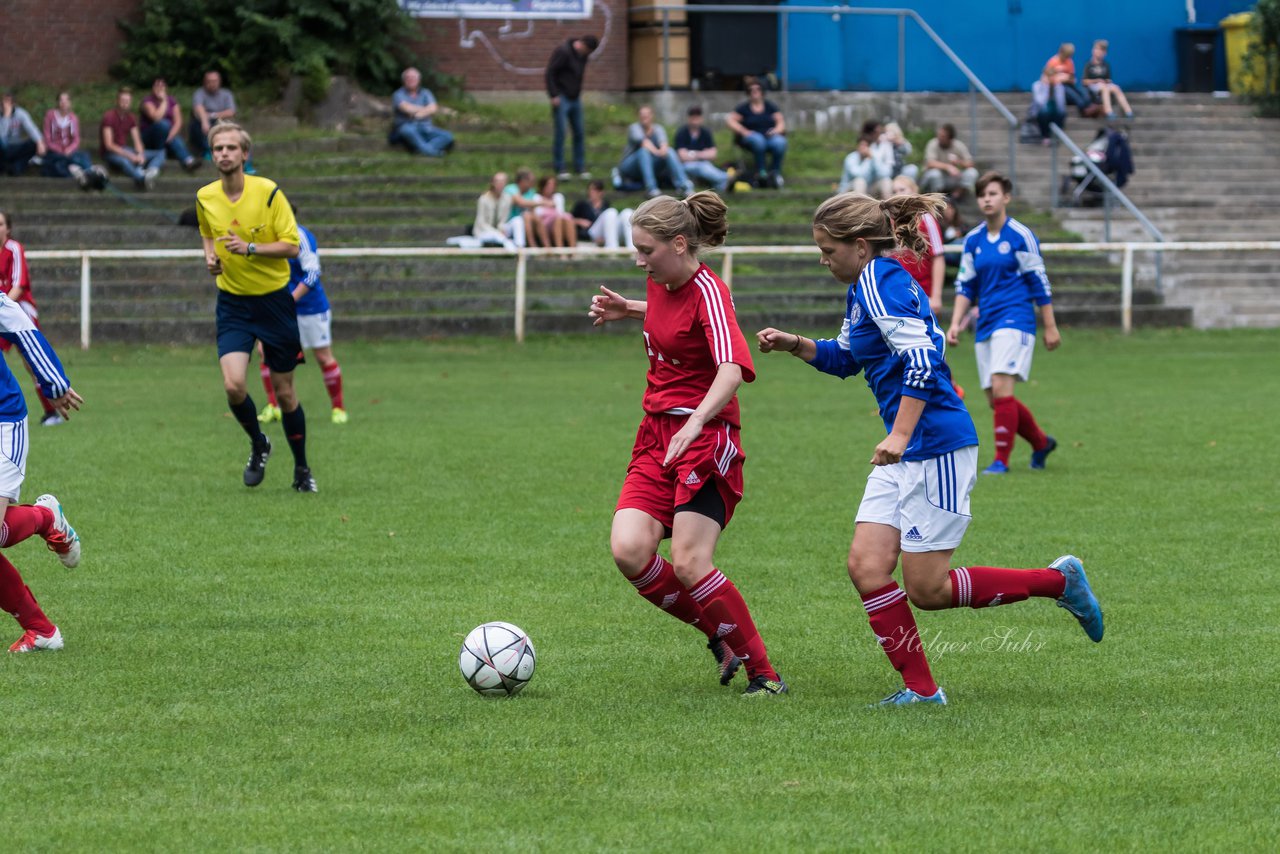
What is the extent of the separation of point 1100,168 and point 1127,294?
4.42m

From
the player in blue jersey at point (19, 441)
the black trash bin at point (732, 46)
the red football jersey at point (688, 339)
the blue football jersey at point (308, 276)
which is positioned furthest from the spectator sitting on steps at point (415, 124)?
the red football jersey at point (688, 339)

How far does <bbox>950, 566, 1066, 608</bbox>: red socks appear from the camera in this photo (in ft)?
18.6

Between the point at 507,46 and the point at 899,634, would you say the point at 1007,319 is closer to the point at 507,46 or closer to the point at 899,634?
the point at 899,634

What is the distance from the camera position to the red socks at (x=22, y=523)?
6539 millimetres

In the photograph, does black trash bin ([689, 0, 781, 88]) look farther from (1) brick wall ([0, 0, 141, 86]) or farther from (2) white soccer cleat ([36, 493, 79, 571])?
(2) white soccer cleat ([36, 493, 79, 571])

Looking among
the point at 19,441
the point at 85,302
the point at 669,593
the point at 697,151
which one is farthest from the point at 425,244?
the point at 669,593

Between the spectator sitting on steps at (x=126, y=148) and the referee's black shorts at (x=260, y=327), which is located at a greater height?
the spectator sitting on steps at (x=126, y=148)

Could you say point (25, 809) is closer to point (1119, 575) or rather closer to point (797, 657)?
point (797, 657)

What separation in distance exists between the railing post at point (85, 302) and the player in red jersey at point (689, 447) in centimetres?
1523

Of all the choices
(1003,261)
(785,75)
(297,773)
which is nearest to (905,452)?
(297,773)

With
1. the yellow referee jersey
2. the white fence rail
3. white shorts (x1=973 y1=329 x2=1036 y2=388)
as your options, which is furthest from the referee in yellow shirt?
the white fence rail

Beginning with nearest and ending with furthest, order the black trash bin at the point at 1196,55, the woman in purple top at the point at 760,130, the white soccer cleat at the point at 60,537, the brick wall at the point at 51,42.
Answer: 1. the white soccer cleat at the point at 60,537
2. the woman in purple top at the point at 760,130
3. the brick wall at the point at 51,42
4. the black trash bin at the point at 1196,55

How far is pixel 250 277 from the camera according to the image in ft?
33.5

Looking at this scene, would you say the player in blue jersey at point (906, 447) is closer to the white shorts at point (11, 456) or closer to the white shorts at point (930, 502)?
the white shorts at point (930, 502)
